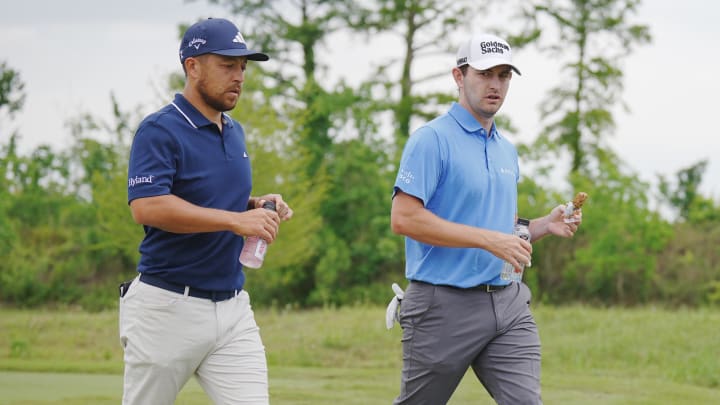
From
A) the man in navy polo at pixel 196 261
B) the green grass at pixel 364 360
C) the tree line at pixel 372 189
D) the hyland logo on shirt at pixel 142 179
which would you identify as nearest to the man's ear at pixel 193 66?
the man in navy polo at pixel 196 261

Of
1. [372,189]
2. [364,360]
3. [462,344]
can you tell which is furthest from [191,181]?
[372,189]

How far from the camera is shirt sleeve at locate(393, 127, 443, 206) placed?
16.5 feet

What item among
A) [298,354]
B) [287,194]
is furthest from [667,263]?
[298,354]

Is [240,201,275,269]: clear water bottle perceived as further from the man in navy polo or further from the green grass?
the green grass

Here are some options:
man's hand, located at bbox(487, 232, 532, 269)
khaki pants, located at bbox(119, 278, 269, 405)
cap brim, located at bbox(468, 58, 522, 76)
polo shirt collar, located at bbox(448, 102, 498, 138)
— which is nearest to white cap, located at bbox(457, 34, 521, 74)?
cap brim, located at bbox(468, 58, 522, 76)

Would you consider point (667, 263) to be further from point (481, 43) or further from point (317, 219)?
point (481, 43)

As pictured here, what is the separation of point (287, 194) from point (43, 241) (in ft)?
47.4

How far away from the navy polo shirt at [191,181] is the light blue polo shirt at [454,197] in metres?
0.88

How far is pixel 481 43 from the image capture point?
5.25 metres

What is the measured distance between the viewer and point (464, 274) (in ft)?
16.9

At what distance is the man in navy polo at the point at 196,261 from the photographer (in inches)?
180

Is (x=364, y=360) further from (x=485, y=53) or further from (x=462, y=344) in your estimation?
(x=485, y=53)

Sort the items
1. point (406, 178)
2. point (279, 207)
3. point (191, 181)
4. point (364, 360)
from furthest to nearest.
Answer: point (364, 360), point (406, 178), point (279, 207), point (191, 181)

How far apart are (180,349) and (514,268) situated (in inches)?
66.0
